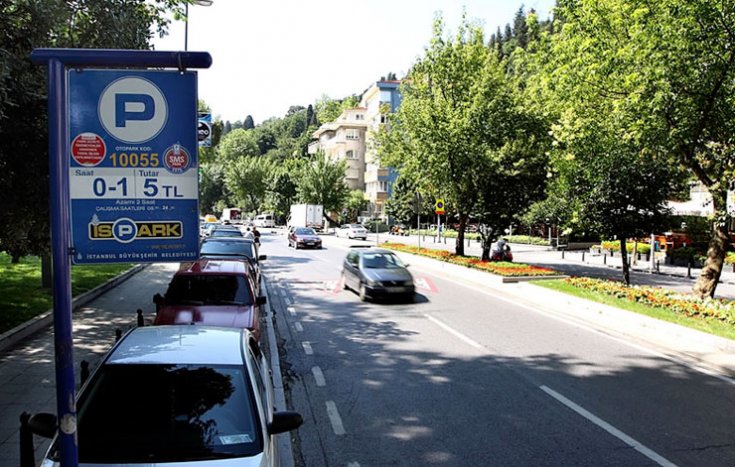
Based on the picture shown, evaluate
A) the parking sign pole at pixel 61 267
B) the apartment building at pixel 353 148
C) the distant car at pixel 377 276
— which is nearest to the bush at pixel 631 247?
the distant car at pixel 377 276

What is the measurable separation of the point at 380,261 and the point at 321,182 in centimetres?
5253

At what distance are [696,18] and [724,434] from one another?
10.2 meters

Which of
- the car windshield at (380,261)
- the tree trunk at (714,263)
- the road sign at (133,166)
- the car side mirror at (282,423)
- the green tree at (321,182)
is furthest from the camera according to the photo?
the green tree at (321,182)

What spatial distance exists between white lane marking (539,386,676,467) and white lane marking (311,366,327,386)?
3.34 metres

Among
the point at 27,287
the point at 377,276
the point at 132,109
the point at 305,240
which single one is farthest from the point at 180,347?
the point at 305,240

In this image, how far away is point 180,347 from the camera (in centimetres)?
474

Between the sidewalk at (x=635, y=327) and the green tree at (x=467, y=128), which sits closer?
the sidewalk at (x=635, y=327)

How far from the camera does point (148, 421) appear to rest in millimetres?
4012

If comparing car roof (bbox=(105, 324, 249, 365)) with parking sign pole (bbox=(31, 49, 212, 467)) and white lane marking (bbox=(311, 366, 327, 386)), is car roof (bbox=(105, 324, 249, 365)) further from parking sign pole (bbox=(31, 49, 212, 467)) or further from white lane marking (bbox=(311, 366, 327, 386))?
white lane marking (bbox=(311, 366, 327, 386))

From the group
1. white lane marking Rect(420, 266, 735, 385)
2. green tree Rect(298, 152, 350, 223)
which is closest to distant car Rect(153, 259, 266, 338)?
white lane marking Rect(420, 266, 735, 385)

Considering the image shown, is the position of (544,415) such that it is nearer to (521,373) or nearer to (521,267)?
(521,373)

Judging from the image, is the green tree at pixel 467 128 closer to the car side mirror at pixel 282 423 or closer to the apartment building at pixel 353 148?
the car side mirror at pixel 282 423

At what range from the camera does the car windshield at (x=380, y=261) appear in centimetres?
1734

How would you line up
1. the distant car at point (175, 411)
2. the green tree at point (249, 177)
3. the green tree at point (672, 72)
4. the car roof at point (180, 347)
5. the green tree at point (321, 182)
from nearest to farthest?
the distant car at point (175, 411), the car roof at point (180, 347), the green tree at point (672, 72), the green tree at point (321, 182), the green tree at point (249, 177)
